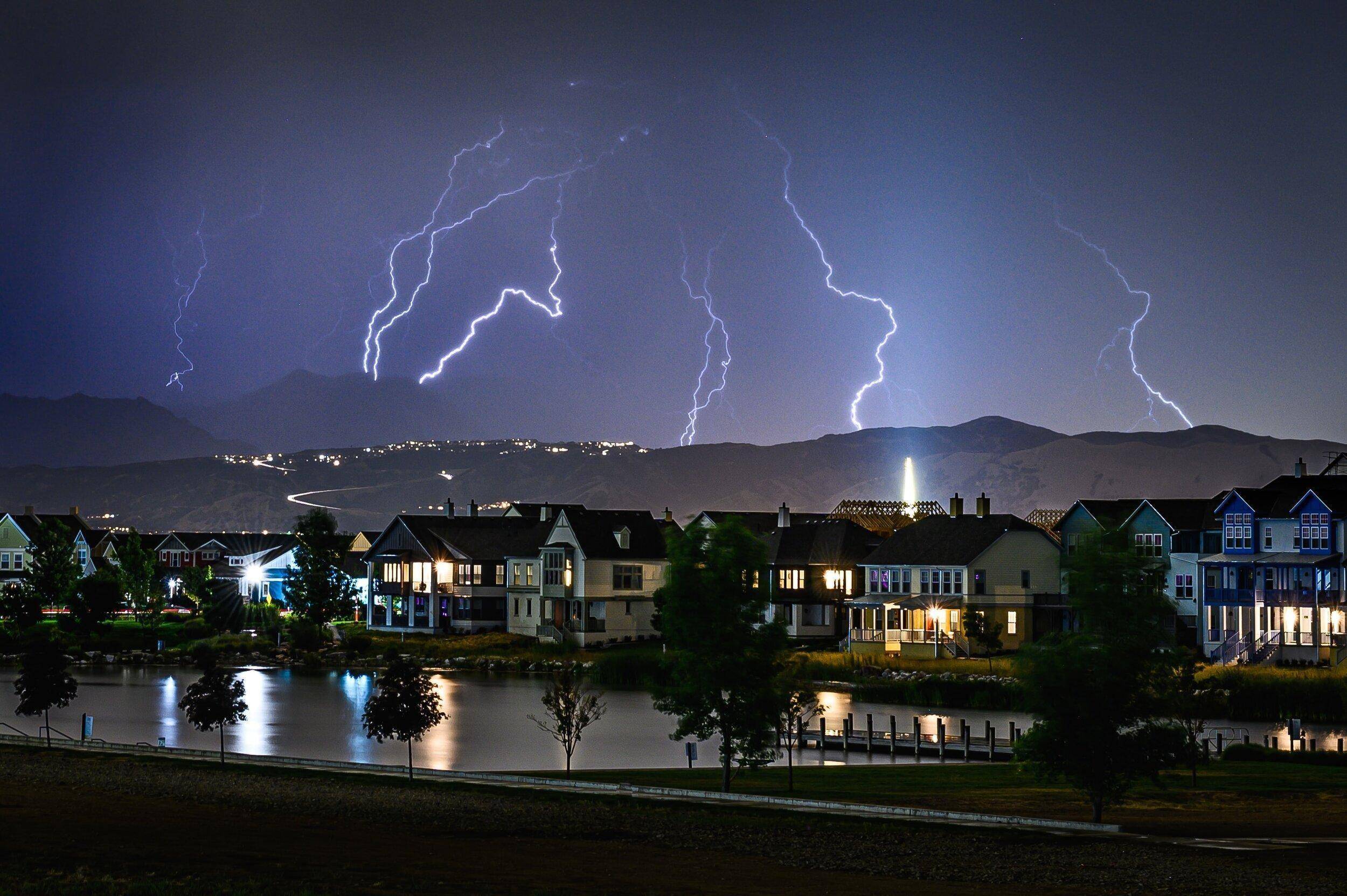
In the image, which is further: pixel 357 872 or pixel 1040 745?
pixel 1040 745

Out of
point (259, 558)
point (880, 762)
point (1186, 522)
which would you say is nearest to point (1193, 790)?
point (880, 762)

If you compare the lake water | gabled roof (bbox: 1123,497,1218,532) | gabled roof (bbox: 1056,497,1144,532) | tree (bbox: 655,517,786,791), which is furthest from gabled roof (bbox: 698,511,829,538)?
tree (bbox: 655,517,786,791)

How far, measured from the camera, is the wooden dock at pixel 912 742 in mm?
42062

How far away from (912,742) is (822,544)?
119 feet

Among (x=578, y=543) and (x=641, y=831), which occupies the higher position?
(x=578, y=543)

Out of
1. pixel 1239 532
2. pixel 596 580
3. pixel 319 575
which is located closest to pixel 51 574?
pixel 319 575

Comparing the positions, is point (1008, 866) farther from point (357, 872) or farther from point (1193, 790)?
point (1193, 790)

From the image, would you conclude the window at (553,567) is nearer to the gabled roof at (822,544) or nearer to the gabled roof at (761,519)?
the gabled roof at (761,519)

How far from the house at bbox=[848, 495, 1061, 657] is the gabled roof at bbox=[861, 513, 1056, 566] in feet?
0.20

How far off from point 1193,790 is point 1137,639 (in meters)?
7.72

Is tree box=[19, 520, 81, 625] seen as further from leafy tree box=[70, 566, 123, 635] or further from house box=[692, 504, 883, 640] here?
house box=[692, 504, 883, 640]

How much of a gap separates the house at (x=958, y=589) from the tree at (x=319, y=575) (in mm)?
31697

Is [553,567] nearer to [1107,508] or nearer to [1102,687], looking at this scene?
[1107,508]

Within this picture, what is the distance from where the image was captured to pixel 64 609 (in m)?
102
